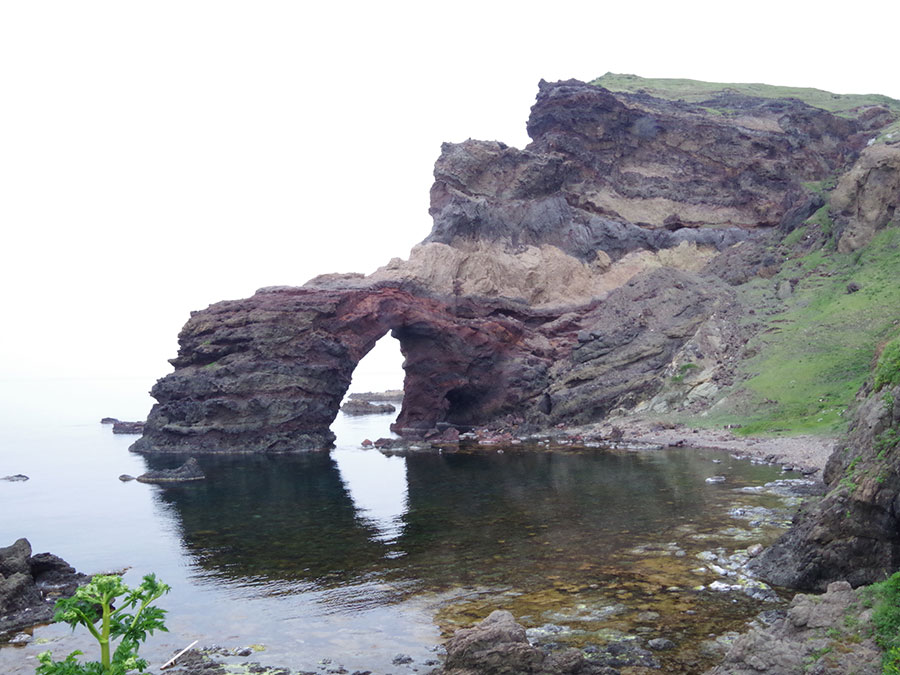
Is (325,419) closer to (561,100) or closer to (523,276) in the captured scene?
(523,276)

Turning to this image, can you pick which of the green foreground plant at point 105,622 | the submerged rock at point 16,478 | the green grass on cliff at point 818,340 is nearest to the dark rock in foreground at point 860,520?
the green foreground plant at point 105,622

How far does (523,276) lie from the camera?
91000 mm

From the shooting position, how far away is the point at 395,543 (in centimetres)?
3169

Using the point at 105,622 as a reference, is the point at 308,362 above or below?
above

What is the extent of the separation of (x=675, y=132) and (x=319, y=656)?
103 meters

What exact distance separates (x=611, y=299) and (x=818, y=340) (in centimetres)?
2801

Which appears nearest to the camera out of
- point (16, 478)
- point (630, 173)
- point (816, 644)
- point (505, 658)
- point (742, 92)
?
point (816, 644)

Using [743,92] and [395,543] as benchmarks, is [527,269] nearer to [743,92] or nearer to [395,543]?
[743,92]

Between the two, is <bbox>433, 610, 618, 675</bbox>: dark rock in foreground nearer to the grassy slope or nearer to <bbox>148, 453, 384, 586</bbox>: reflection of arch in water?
<bbox>148, 453, 384, 586</bbox>: reflection of arch in water

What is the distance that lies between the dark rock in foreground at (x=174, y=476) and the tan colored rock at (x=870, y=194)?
73.8m

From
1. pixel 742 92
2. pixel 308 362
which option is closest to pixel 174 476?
pixel 308 362

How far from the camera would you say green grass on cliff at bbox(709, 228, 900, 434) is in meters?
56.7

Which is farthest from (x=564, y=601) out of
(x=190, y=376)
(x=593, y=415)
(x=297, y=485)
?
(x=190, y=376)

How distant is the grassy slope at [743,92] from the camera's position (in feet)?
383
